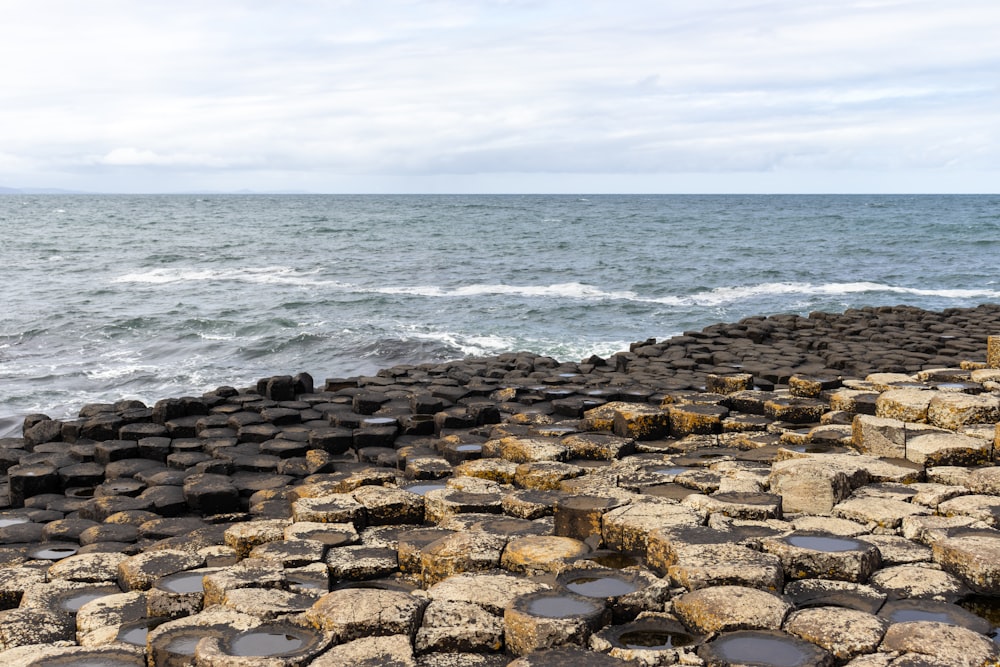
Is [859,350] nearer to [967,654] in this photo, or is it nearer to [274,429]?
[274,429]

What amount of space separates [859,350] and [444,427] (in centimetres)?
721

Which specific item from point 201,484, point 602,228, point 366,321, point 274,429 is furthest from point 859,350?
point 602,228

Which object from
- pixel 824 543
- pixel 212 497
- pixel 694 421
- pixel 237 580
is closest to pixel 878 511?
pixel 824 543

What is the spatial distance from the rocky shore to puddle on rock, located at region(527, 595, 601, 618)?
1cm

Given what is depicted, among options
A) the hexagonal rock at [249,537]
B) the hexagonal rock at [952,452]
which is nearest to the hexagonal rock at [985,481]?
the hexagonal rock at [952,452]

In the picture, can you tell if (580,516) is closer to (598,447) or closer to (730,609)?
(730,609)

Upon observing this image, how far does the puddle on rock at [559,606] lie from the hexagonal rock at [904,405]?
13.3 ft

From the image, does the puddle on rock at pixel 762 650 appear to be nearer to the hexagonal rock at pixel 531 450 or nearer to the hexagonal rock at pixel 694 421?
the hexagonal rock at pixel 531 450

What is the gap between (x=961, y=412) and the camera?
6.77m

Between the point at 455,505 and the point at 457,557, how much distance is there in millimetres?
1032

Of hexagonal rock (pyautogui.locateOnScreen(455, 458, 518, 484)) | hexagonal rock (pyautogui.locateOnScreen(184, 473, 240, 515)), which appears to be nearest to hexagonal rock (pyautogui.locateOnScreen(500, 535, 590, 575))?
hexagonal rock (pyautogui.locateOnScreen(455, 458, 518, 484))

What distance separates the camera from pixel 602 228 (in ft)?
207

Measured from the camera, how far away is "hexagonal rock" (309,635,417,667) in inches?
143

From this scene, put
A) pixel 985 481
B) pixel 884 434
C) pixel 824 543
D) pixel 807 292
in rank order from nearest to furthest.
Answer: pixel 824 543, pixel 985 481, pixel 884 434, pixel 807 292
